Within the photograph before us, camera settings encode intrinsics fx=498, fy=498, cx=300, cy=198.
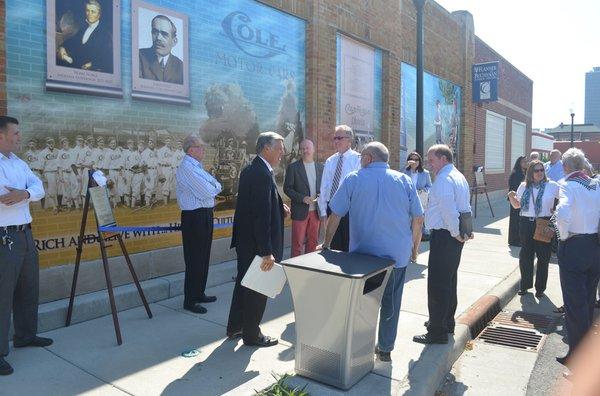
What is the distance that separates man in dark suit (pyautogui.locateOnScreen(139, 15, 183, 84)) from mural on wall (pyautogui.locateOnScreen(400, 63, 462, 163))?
7.19m

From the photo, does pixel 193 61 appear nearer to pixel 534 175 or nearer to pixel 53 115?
pixel 53 115

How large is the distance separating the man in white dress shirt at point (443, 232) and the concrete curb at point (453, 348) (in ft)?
0.76

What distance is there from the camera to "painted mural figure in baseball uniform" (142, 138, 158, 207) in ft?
20.3

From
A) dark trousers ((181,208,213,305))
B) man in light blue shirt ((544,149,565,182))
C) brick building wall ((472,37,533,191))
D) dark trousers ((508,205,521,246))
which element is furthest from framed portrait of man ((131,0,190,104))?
brick building wall ((472,37,533,191))

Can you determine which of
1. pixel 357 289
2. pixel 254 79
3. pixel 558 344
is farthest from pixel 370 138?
pixel 357 289

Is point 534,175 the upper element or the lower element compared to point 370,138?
lower

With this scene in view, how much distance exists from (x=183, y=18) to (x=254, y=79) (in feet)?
5.09

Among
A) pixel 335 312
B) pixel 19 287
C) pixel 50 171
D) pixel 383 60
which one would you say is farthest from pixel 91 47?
pixel 383 60

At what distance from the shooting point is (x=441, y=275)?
15.0ft

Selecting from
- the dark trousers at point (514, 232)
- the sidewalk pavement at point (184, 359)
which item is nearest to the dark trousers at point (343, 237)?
the sidewalk pavement at point (184, 359)

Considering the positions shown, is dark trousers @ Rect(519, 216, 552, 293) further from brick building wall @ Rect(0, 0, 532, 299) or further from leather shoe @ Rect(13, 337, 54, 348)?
leather shoe @ Rect(13, 337, 54, 348)

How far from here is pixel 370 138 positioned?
436 inches

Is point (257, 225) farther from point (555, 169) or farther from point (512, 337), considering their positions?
point (555, 169)

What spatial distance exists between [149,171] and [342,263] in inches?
137
